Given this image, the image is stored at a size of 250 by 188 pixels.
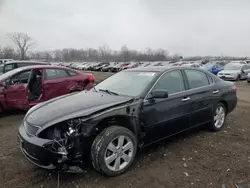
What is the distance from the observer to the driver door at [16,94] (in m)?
5.66

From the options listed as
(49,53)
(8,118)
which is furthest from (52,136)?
(49,53)

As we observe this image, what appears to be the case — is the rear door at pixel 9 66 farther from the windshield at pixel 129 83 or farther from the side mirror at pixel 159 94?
the side mirror at pixel 159 94

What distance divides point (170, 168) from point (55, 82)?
14.9 ft

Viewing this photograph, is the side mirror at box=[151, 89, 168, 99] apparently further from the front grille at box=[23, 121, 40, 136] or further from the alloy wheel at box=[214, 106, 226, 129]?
the alloy wheel at box=[214, 106, 226, 129]

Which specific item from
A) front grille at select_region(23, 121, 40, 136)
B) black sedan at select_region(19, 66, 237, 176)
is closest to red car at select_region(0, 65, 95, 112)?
black sedan at select_region(19, 66, 237, 176)

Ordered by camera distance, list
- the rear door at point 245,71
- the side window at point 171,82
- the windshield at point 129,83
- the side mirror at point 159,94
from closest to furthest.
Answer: the side mirror at point 159,94 → the windshield at point 129,83 → the side window at point 171,82 → the rear door at point 245,71

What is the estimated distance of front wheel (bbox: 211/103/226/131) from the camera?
4551 millimetres

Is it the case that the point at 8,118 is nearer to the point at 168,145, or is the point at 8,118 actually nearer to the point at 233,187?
the point at 168,145

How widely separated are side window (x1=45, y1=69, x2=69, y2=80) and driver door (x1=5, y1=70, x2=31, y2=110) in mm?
688

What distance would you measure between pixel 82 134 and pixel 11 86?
162 inches

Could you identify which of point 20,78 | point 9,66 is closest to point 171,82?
point 20,78

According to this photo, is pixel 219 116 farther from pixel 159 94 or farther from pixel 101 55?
pixel 101 55

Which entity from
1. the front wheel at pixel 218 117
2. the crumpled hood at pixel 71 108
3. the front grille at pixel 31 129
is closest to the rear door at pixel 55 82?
the crumpled hood at pixel 71 108

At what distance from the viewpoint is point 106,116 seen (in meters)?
2.82
